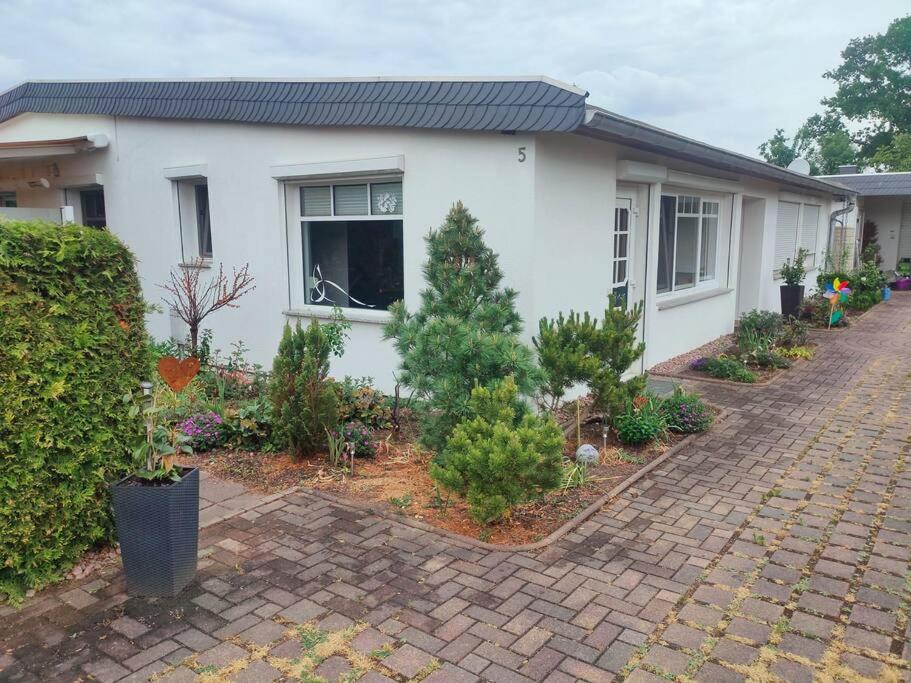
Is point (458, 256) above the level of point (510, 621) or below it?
above

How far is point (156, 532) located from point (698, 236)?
375 inches

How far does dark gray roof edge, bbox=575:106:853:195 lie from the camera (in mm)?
5844

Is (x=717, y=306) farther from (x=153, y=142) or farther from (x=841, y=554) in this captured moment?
(x=153, y=142)

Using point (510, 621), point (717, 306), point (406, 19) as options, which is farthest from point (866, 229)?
point (510, 621)

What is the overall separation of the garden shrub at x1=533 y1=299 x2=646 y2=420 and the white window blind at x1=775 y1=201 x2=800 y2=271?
10.00m

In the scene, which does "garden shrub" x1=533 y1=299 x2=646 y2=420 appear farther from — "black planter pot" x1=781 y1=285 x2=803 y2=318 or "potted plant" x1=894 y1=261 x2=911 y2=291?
"potted plant" x1=894 y1=261 x2=911 y2=291

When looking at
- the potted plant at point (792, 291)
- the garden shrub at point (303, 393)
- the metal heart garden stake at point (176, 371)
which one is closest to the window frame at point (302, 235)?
the garden shrub at point (303, 393)

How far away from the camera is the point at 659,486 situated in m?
5.27

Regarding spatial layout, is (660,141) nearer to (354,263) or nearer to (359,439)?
(354,263)

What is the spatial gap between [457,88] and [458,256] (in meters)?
1.65

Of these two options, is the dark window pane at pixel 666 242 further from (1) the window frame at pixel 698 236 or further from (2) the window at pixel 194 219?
(2) the window at pixel 194 219

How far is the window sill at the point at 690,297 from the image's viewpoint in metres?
9.30

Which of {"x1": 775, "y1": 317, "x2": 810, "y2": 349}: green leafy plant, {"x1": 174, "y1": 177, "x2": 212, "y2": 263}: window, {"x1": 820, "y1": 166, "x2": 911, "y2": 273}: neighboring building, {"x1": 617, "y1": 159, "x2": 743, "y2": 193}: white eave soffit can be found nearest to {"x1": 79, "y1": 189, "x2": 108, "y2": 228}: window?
{"x1": 174, "y1": 177, "x2": 212, "y2": 263}: window

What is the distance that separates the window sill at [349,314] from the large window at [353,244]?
12cm
